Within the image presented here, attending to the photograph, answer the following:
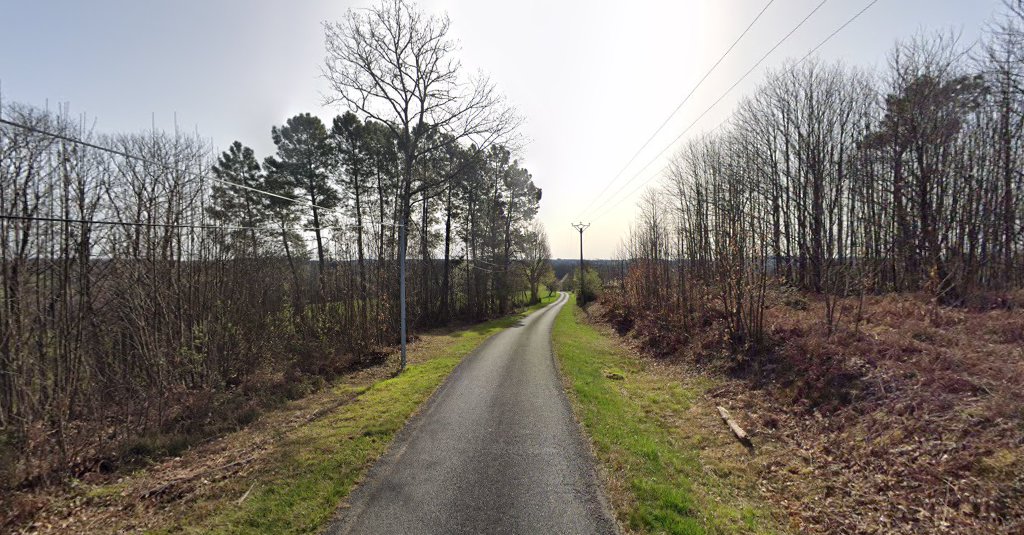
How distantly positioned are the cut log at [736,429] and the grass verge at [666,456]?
15cm

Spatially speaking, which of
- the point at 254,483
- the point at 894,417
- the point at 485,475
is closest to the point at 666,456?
the point at 485,475

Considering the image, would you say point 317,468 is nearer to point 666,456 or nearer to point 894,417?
point 666,456

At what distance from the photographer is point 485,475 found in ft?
16.5

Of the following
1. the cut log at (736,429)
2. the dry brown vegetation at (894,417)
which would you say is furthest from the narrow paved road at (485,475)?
the cut log at (736,429)

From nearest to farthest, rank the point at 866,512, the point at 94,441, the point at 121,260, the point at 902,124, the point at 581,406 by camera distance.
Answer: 1. the point at 866,512
2. the point at 94,441
3. the point at 121,260
4. the point at 581,406
5. the point at 902,124

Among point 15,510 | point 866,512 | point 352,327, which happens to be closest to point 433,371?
point 352,327

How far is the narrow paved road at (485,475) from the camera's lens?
4.02 meters

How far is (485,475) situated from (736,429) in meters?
4.74

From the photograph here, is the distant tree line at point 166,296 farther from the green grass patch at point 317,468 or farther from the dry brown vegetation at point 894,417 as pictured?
the dry brown vegetation at point 894,417

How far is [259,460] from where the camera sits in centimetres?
562

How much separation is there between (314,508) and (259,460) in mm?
2089

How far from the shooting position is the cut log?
6384 millimetres

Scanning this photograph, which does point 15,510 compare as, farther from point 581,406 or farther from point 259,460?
point 581,406

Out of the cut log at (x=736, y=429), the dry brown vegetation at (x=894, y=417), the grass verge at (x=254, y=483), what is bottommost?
the cut log at (x=736, y=429)
